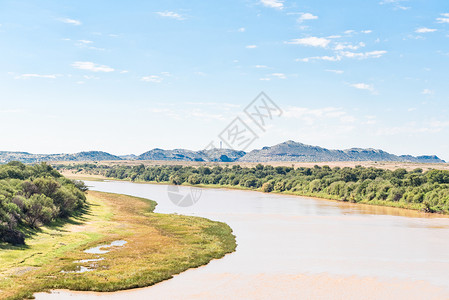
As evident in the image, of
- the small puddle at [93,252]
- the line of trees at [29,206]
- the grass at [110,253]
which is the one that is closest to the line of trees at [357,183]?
the grass at [110,253]

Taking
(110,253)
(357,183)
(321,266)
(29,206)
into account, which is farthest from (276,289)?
(357,183)

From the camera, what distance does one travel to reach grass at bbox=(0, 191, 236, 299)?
24.7 m

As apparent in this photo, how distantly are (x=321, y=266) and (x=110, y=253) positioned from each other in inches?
640

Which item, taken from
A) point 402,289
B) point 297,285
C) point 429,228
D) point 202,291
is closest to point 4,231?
point 202,291

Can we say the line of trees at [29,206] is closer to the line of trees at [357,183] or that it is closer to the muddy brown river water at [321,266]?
the muddy brown river water at [321,266]

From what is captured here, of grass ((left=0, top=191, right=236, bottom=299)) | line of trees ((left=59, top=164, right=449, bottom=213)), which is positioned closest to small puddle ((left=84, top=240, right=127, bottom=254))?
grass ((left=0, top=191, right=236, bottom=299))

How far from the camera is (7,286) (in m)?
22.8

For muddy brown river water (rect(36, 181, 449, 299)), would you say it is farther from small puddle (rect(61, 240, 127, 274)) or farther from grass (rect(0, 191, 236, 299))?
small puddle (rect(61, 240, 127, 274))

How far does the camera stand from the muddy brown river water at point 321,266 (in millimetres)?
24672

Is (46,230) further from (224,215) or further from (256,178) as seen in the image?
(256,178)

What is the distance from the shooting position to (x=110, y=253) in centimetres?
3316

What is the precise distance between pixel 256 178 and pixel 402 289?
11733cm

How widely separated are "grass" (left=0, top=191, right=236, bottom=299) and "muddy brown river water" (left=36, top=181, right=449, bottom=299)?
46.7 inches

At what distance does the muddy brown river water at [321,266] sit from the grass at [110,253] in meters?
1.19
